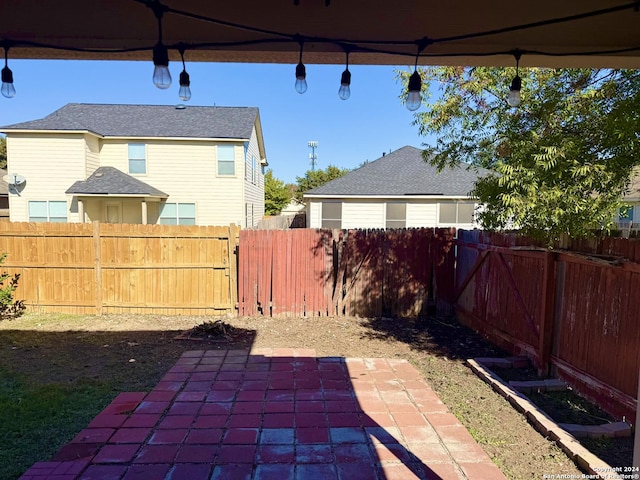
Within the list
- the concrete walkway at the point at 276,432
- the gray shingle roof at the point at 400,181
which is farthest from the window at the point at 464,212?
the concrete walkway at the point at 276,432

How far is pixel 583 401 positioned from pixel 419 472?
2.18m

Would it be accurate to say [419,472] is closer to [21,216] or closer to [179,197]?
[179,197]

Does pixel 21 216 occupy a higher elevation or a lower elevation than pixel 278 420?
higher

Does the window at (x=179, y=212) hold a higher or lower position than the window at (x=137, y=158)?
lower

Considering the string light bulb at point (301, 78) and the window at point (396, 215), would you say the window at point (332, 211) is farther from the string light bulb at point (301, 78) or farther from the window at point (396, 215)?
the string light bulb at point (301, 78)

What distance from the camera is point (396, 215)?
16.2 meters

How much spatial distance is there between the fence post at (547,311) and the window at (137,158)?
591 inches

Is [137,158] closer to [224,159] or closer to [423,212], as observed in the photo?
[224,159]

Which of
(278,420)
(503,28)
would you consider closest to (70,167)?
(278,420)

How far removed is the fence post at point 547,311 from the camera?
14.4ft

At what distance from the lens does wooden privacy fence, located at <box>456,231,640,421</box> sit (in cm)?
335

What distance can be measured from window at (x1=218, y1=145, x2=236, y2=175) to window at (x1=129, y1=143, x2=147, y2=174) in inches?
116

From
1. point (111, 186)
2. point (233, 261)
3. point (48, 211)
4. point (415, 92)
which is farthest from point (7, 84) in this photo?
point (48, 211)

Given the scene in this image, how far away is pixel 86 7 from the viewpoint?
8.21 ft
